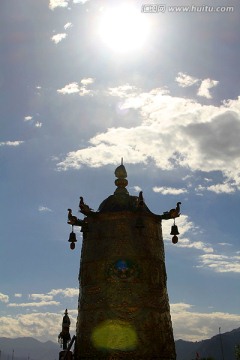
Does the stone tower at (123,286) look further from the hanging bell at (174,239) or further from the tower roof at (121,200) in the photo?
the hanging bell at (174,239)

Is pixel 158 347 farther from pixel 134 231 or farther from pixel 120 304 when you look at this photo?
pixel 134 231

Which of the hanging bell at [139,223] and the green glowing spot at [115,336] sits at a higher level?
the hanging bell at [139,223]


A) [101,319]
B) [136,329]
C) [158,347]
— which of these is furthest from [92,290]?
[158,347]

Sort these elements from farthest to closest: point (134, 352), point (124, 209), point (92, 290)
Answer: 1. point (124, 209)
2. point (92, 290)
3. point (134, 352)

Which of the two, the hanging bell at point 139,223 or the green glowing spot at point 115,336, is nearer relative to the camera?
the green glowing spot at point 115,336

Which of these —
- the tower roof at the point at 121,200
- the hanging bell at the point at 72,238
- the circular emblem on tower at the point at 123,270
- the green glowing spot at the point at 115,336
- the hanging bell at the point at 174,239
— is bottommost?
the green glowing spot at the point at 115,336

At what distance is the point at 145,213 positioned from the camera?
22.2 metres

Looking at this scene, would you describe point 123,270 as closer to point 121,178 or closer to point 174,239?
point 174,239

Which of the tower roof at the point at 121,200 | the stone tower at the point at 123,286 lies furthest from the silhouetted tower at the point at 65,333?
the tower roof at the point at 121,200

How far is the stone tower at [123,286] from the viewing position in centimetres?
1966

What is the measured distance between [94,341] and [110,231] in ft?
18.0

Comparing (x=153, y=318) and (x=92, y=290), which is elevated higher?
(x=92, y=290)

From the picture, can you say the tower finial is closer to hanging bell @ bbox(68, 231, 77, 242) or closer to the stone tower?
the stone tower

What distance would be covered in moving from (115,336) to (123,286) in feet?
7.83
